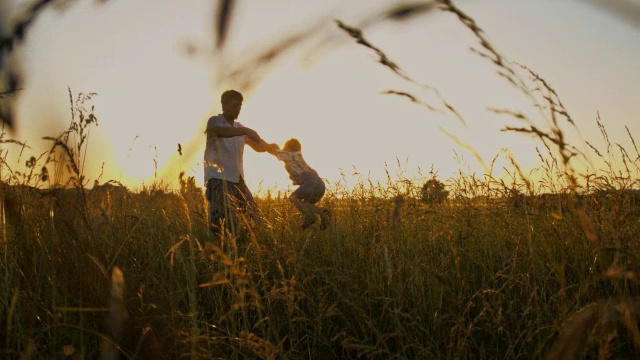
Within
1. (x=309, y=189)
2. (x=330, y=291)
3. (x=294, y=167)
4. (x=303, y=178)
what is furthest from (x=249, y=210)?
(x=294, y=167)

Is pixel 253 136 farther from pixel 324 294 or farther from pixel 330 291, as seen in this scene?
pixel 324 294

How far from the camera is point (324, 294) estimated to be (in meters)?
2.13

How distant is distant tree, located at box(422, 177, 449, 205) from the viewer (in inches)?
147

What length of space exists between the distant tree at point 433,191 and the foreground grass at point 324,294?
23.1 inches

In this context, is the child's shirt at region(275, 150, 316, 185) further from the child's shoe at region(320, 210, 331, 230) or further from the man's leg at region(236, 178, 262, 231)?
the child's shoe at region(320, 210, 331, 230)

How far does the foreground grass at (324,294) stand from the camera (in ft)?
4.88

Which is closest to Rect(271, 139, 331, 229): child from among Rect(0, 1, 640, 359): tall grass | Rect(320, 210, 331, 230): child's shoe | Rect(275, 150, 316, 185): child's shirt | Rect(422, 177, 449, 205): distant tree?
Rect(275, 150, 316, 185): child's shirt

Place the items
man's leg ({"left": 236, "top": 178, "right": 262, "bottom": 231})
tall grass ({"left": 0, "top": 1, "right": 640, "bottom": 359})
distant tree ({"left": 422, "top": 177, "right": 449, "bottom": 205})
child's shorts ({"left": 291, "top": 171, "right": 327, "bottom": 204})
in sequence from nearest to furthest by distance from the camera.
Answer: tall grass ({"left": 0, "top": 1, "right": 640, "bottom": 359}) → man's leg ({"left": 236, "top": 178, "right": 262, "bottom": 231}) → distant tree ({"left": 422, "top": 177, "right": 449, "bottom": 205}) → child's shorts ({"left": 291, "top": 171, "right": 327, "bottom": 204})

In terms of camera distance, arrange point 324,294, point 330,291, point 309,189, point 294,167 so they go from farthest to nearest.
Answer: point 294,167
point 309,189
point 330,291
point 324,294

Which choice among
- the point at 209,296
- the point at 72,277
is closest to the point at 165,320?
the point at 72,277

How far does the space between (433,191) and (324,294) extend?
2006 mm

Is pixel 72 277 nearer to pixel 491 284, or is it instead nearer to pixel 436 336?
pixel 436 336

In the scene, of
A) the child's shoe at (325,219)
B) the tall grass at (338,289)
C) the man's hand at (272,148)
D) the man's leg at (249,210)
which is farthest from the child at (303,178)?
the tall grass at (338,289)

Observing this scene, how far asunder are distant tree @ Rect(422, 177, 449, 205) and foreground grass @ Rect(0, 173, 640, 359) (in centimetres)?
59
